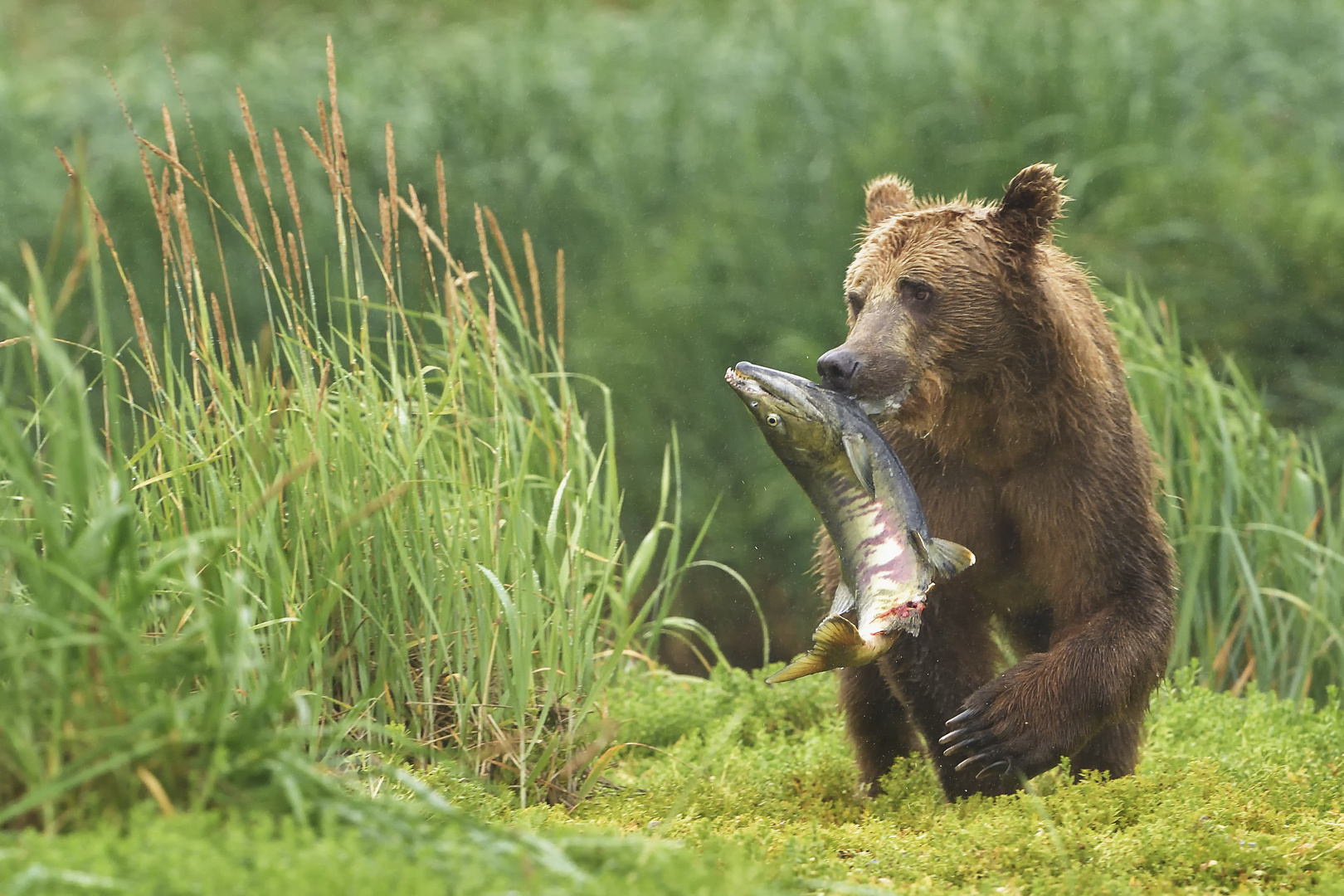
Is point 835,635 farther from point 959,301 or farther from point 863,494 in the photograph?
A: point 959,301

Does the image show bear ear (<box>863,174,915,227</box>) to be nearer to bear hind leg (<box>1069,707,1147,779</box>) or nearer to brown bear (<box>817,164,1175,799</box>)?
brown bear (<box>817,164,1175,799</box>)

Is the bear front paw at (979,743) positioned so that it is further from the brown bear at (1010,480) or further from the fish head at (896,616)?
the fish head at (896,616)

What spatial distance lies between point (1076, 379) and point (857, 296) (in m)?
0.60

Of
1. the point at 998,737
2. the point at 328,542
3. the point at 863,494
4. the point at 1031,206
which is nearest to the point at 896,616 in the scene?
the point at 863,494

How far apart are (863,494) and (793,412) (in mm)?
266

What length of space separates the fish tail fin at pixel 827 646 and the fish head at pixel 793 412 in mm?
437

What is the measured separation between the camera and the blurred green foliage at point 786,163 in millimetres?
7805

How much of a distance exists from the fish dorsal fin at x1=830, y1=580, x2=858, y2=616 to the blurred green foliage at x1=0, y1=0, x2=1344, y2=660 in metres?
3.76

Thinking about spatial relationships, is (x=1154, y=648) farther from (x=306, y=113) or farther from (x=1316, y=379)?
(x=306, y=113)

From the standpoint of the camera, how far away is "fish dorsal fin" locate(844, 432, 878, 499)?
3.57 metres

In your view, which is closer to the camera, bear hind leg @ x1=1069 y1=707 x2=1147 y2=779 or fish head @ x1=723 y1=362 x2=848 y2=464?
fish head @ x1=723 y1=362 x2=848 y2=464

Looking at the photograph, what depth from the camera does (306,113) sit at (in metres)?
9.15

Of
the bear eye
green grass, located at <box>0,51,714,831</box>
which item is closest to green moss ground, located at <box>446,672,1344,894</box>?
green grass, located at <box>0,51,714,831</box>

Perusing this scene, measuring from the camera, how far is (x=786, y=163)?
8.64 meters
